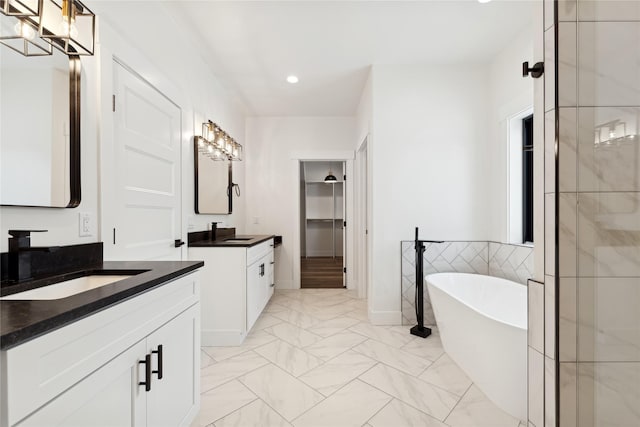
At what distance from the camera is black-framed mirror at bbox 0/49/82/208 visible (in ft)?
3.64

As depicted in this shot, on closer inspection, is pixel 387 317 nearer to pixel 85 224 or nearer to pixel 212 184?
pixel 212 184

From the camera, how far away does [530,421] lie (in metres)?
1.10

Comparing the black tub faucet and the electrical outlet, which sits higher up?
the electrical outlet

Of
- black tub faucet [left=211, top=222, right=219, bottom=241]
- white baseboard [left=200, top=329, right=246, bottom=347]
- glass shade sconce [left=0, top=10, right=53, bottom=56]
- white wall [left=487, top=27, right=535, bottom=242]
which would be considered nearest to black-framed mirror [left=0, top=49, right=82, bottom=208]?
glass shade sconce [left=0, top=10, right=53, bottom=56]

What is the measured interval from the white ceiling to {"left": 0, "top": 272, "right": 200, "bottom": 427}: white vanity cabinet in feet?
6.79

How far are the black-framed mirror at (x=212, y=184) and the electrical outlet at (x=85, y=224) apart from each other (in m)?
1.31

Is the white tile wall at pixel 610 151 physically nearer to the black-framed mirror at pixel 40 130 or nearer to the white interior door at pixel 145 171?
the black-framed mirror at pixel 40 130

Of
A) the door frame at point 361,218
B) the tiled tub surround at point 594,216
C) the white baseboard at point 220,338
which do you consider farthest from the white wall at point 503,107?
the white baseboard at point 220,338

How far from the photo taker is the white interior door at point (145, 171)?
5.77ft

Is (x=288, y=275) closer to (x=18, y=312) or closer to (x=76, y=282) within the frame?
(x=76, y=282)

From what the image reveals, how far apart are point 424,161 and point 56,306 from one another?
306cm

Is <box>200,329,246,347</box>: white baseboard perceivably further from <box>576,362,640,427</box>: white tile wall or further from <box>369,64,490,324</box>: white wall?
<box>576,362,640,427</box>: white tile wall

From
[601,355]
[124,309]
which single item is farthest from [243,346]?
[601,355]

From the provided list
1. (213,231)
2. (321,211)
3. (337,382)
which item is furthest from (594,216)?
(321,211)
